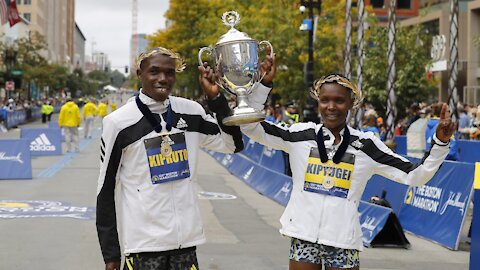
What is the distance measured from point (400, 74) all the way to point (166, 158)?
2798 cm

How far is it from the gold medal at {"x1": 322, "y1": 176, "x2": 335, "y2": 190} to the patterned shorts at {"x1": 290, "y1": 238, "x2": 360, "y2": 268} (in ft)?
1.14

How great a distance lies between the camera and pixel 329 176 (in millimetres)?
4941

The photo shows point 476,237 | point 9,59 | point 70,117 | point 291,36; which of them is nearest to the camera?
point 476,237

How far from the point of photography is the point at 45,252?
945 cm

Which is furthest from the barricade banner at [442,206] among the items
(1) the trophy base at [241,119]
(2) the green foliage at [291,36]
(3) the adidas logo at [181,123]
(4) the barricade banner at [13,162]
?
(2) the green foliage at [291,36]

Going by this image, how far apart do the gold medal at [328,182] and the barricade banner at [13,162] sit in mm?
14602

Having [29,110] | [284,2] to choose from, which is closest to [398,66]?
[284,2]

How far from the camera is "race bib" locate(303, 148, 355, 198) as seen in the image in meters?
4.93

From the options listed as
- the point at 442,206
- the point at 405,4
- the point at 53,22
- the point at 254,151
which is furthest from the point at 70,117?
the point at 53,22

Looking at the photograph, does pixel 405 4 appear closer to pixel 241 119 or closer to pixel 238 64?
pixel 238 64

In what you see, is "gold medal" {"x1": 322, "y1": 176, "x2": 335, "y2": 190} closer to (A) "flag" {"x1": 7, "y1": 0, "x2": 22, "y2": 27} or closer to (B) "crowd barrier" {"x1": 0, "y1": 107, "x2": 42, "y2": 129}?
(B) "crowd barrier" {"x1": 0, "y1": 107, "x2": 42, "y2": 129}

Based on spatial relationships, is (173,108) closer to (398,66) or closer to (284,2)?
(398,66)

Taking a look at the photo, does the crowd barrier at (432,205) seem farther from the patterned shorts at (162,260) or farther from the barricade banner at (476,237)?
the patterned shorts at (162,260)

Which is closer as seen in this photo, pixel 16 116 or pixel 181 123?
pixel 181 123
